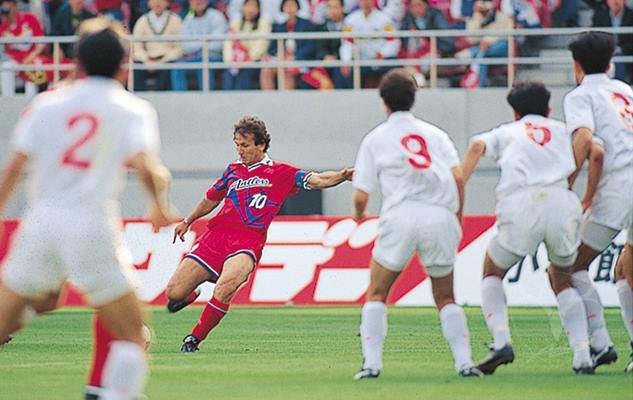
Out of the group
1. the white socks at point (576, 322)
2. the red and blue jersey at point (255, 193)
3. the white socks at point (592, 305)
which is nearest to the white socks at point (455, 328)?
the white socks at point (576, 322)

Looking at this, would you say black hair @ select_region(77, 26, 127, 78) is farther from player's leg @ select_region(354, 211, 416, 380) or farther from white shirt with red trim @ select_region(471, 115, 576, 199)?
white shirt with red trim @ select_region(471, 115, 576, 199)

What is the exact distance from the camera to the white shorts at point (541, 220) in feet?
34.0

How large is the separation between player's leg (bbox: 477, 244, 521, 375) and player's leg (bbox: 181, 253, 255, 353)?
3.18 metres

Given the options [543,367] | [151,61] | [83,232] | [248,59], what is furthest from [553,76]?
[83,232]

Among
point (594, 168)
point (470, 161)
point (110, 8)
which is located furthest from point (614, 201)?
point (110, 8)

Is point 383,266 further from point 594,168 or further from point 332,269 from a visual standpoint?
point 332,269

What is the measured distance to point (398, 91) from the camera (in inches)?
402

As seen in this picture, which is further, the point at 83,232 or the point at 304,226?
the point at 304,226

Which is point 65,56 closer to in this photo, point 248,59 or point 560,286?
point 248,59

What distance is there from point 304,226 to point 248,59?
460 cm

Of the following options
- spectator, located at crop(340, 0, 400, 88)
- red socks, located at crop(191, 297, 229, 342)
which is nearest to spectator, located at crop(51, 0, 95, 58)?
spectator, located at crop(340, 0, 400, 88)

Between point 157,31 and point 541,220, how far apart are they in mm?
14469

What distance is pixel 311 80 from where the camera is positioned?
24906 millimetres

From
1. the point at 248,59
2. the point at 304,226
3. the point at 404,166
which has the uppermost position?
the point at 404,166
